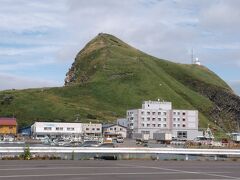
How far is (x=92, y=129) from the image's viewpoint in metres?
161

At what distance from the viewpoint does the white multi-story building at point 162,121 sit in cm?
16912

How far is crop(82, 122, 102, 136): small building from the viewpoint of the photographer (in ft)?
525

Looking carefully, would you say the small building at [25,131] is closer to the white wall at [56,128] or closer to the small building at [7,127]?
the small building at [7,127]

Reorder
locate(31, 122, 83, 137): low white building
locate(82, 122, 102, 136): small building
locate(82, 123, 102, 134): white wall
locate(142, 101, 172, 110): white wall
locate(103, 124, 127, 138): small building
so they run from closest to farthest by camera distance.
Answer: locate(31, 122, 83, 137): low white building, locate(103, 124, 127, 138): small building, locate(82, 122, 102, 136): small building, locate(82, 123, 102, 134): white wall, locate(142, 101, 172, 110): white wall

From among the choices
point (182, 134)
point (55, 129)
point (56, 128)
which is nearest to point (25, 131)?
point (55, 129)

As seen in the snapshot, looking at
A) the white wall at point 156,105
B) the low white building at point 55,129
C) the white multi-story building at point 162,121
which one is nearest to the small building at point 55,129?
the low white building at point 55,129

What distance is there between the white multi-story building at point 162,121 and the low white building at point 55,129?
23.1 m

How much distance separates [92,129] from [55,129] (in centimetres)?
1352

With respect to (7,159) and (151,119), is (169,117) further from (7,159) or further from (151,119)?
(7,159)

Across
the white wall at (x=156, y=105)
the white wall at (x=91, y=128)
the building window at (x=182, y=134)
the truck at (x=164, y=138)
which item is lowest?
the truck at (x=164, y=138)

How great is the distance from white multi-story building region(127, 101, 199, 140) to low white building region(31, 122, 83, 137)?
23103 mm

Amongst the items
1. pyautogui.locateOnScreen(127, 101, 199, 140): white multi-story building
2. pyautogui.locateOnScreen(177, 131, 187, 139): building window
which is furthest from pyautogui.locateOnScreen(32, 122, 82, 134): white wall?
pyautogui.locateOnScreen(177, 131, 187, 139): building window

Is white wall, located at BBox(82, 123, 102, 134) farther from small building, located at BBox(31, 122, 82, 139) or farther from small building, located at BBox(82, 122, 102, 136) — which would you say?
small building, located at BBox(31, 122, 82, 139)

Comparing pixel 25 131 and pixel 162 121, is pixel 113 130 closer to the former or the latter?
pixel 162 121
